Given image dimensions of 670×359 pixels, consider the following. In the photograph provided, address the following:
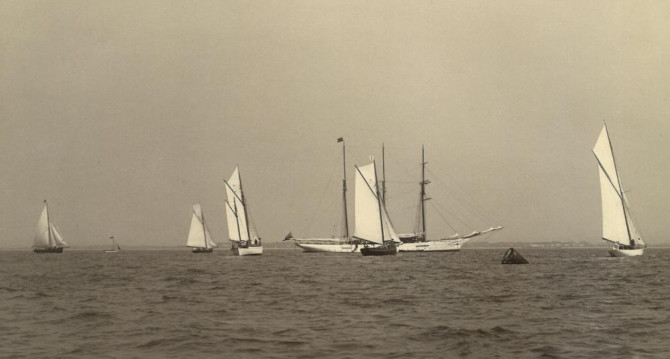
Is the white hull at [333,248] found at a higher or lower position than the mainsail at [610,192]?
lower

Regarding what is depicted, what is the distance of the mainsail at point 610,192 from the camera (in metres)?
77.4

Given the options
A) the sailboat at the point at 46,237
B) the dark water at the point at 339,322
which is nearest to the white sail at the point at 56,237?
the sailboat at the point at 46,237

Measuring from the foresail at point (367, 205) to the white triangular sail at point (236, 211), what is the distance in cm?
2256

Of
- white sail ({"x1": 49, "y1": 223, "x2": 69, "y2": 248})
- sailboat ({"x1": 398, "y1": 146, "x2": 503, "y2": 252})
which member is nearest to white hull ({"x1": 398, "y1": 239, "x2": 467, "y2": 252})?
sailboat ({"x1": 398, "y1": 146, "x2": 503, "y2": 252})

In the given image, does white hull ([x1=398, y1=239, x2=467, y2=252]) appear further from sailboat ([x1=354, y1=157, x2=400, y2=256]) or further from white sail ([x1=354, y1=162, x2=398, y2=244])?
white sail ([x1=354, y1=162, x2=398, y2=244])

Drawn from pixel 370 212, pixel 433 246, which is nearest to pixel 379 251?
pixel 370 212

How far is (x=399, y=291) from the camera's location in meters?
37.0

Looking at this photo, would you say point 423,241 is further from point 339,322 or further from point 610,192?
point 339,322

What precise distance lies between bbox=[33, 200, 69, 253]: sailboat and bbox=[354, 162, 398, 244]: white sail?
8538 centimetres

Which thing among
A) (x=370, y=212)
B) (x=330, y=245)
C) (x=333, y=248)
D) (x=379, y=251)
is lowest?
(x=379, y=251)

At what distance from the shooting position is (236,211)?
10812cm

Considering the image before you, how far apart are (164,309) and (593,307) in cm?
1923

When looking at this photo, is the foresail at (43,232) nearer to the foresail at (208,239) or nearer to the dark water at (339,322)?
the foresail at (208,239)

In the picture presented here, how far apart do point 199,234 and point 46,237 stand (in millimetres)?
35095
